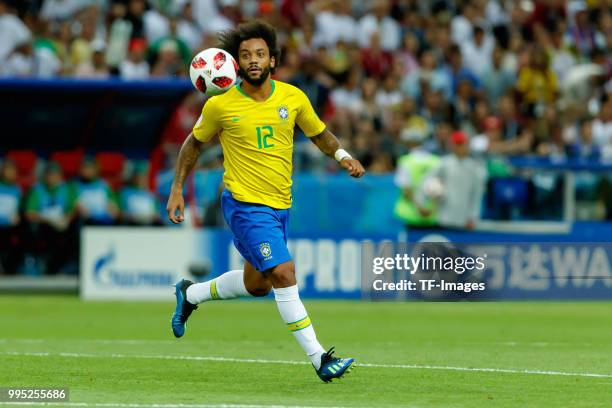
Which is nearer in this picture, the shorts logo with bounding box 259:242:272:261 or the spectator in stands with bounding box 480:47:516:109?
the shorts logo with bounding box 259:242:272:261

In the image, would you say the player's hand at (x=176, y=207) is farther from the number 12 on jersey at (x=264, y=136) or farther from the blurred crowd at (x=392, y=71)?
the blurred crowd at (x=392, y=71)

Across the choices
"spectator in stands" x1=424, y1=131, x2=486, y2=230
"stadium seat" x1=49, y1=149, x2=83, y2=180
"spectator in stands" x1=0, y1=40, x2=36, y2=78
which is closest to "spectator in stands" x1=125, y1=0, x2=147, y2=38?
"spectator in stands" x1=0, y1=40, x2=36, y2=78

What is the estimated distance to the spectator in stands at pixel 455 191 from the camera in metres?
20.3

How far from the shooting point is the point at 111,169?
2234 cm

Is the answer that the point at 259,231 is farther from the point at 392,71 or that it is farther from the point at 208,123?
the point at 392,71

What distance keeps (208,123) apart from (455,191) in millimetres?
10187

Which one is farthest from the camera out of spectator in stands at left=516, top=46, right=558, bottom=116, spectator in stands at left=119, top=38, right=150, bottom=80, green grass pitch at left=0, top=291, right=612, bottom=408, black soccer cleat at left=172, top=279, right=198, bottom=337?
spectator in stands at left=516, top=46, right=558, bottom=116

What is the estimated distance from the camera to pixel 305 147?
71.5 ft

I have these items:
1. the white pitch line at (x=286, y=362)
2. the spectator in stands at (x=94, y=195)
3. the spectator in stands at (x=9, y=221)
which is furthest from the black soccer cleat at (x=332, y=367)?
the spectator in stands at (x=9, y=221)

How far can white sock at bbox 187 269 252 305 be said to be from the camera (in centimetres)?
1111

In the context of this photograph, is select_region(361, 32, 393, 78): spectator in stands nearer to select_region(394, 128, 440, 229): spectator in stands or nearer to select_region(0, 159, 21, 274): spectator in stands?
select_region(394, 128, 440, 229): spectator in stands

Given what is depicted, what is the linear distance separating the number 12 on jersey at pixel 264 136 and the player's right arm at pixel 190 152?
1.08ft

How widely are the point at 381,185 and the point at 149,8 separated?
589 centimetres

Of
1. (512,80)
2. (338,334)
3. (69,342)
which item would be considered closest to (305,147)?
(512,80)
